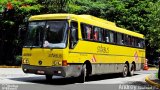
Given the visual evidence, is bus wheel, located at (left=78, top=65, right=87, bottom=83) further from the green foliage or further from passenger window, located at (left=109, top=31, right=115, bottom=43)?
the green foliage

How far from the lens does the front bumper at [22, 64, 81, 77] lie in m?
18.0

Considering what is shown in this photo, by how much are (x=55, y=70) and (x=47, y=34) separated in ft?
5.64

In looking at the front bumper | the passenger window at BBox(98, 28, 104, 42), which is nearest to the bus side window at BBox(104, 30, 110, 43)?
the passenger window at BBox(98, 28, 104, 42)

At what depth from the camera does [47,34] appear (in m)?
18.7

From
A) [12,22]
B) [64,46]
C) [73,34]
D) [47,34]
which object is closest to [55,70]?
[64,46]

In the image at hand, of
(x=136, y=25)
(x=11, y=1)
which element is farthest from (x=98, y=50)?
(x=136, y=25)

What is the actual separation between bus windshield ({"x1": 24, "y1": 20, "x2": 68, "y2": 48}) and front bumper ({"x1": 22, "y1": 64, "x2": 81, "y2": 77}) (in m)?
0.98

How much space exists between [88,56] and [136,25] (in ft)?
84.4

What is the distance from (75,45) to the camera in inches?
749

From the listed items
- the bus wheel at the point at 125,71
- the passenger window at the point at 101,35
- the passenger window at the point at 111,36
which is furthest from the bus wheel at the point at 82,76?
the bus wheel at the point at 125,71

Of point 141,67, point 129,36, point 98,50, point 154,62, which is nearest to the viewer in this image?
point 98,50

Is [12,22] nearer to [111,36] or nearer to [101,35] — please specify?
[111,36]

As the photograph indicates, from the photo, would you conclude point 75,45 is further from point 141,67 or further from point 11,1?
point 11,1

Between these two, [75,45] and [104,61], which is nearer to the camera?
[75,45]
